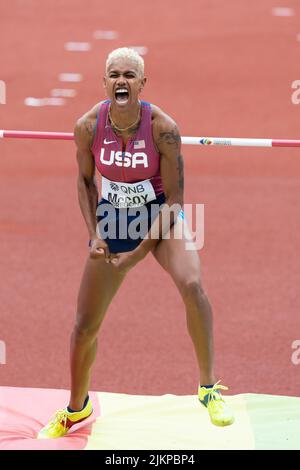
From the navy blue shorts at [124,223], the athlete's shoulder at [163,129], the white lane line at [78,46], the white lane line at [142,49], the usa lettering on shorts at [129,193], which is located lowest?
the navy blue shorts at [124,223]

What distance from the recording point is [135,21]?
48.5 feet

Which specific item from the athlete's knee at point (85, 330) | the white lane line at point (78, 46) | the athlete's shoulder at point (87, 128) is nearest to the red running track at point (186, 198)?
the white lane line at point (78, 46)

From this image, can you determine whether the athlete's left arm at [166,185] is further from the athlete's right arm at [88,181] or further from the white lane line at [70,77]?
the white lane line at [70,77]

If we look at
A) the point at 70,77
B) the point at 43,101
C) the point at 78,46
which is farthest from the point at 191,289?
the point at 78,46

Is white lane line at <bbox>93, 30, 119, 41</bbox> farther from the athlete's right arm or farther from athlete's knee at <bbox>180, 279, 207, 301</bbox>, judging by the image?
athlete's knee at <bbox>180, 279, 207, 301</bbox>

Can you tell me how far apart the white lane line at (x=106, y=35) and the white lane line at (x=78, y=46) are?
0.24 metres

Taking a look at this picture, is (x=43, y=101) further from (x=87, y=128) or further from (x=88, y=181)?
(x=87, y=128)

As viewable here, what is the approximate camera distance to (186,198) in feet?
35.7

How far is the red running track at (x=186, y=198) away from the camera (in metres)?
7.65

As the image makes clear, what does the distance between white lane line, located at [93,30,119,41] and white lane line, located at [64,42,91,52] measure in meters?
0.24

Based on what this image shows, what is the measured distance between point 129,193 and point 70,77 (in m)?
8.85
